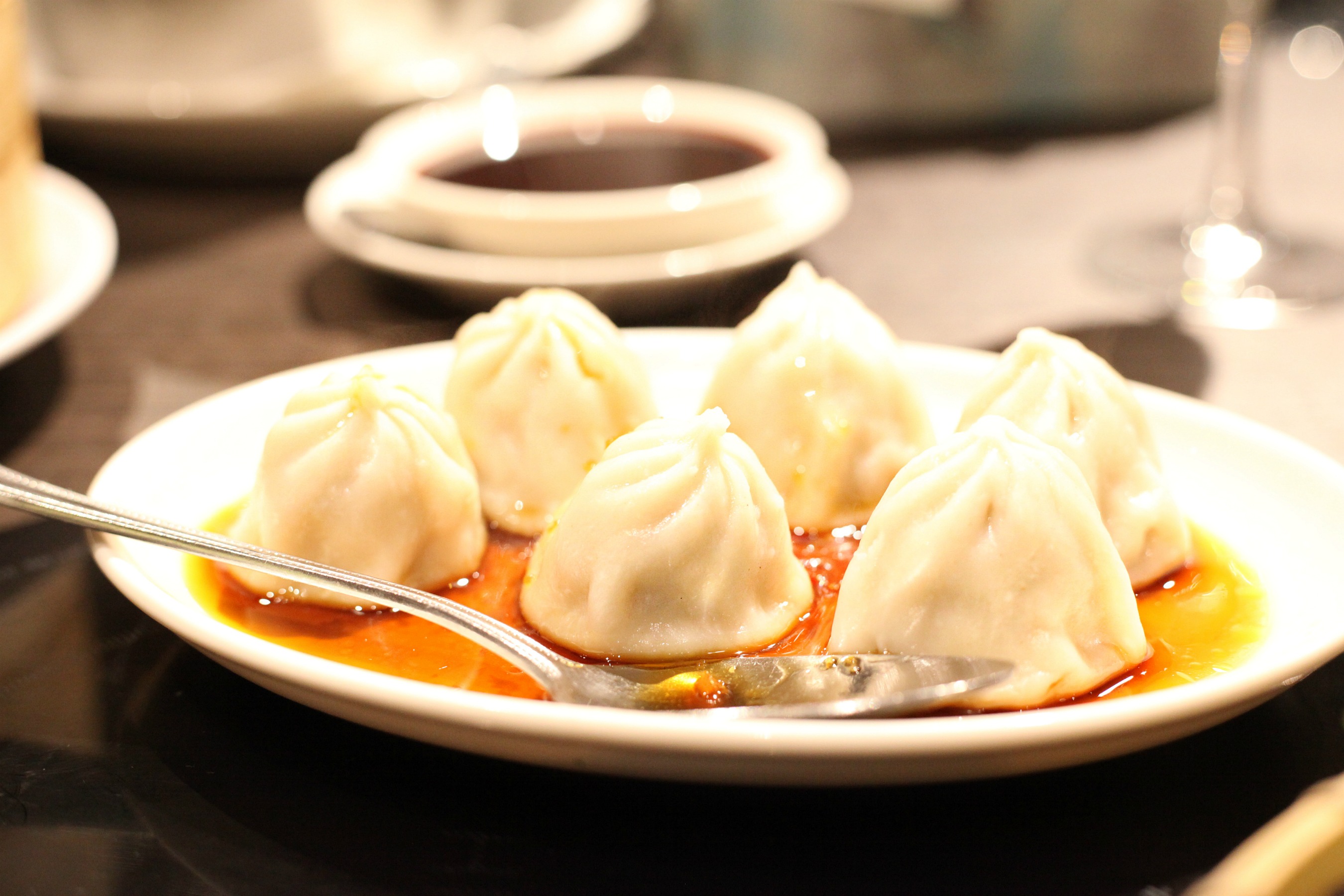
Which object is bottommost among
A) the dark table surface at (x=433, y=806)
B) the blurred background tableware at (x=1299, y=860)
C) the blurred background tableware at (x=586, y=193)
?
the dark table surface at (x=433, y=806)

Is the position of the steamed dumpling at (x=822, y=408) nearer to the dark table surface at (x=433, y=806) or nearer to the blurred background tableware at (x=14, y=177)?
the dark table surface at (x=433, y=806)

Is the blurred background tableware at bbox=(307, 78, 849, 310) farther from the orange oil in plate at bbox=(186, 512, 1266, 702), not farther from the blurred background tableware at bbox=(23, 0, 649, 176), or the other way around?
the orange oil in plate at bbox=(186, 512, 1266, 702)

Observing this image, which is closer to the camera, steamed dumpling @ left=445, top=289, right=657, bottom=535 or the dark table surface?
the dark table surface

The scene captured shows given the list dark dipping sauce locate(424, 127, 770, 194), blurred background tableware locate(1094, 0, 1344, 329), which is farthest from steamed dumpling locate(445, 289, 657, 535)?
blurred background tableware locate(1094, 0, 1344, 329)

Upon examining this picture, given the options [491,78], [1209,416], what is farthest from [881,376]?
[491,78]

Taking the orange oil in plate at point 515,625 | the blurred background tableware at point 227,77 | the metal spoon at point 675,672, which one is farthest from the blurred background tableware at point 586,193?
the metal spoon at point 675,672

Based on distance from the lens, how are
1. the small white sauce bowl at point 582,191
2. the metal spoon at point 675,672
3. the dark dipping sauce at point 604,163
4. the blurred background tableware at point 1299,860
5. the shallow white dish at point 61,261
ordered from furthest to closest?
1. the dark dipping sauce at point 604,163
2. the small white sauce bowl at point 582,191
3. the shallow white dish at point 61,261
4. the metal spoon at point 675,672
5. the blurred background tableware at point 1299,860

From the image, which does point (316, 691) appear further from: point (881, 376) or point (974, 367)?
point (974, 367)
